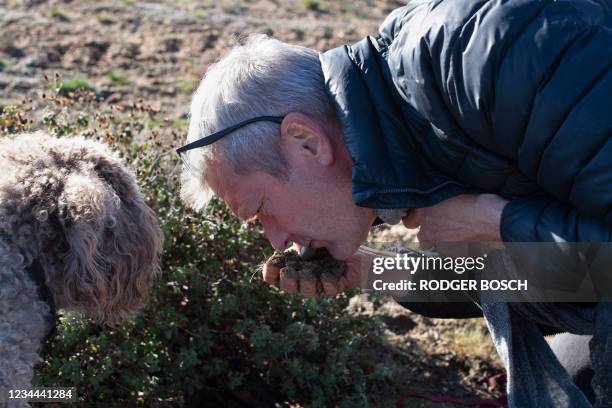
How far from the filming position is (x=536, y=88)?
2.20 meters

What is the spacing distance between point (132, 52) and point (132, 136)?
→ 136 inches

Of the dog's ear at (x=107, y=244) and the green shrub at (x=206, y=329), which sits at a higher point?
the dog's ear at (x=107, y=244)

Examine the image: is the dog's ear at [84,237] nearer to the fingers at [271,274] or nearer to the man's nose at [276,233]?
the man's nose at [276,233]

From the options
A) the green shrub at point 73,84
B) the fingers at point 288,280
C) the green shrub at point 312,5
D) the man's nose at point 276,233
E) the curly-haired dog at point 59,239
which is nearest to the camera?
the curly-haired dog at point 59,239

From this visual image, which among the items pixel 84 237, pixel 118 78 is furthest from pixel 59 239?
pixel 118 78

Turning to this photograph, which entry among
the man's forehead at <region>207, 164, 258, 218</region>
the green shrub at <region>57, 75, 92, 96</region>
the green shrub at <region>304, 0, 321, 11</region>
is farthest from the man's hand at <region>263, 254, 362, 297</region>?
the green shrub at <region>304, 0, 321, 11</region>

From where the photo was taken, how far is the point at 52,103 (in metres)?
3.67

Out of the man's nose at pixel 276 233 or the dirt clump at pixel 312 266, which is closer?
the man's nose at pixel 276 233

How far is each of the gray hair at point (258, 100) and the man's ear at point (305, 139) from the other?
0.03 m

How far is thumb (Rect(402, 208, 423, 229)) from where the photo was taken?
2.62 meters

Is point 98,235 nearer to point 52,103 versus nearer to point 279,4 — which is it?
point 52,103

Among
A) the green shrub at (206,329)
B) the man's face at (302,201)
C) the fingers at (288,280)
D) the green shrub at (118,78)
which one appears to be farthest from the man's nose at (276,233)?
the green shrub at (118,78)

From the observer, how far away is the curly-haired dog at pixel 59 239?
2393mm

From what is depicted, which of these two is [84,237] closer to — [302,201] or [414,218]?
[302,201]
